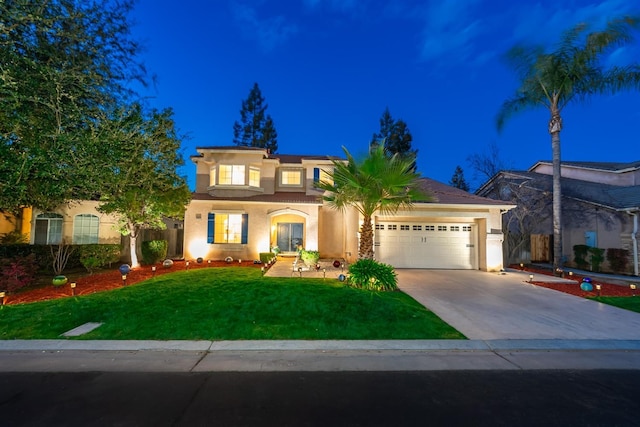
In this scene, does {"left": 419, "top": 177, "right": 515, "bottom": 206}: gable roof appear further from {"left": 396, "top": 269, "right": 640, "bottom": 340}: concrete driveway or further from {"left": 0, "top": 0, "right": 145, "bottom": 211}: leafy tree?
{"left": 0, "top": 0, "right": 145, "bottom": 211}: leafy tree

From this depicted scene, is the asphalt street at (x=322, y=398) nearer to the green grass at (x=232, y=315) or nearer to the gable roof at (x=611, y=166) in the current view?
Answer: the green grass at (x=232, y=315)

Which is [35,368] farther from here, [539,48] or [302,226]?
[539,48]

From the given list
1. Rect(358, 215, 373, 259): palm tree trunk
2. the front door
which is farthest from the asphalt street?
the front door

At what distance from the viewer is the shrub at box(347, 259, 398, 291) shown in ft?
29.7

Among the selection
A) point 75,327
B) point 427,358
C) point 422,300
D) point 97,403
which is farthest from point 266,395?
point 422,300

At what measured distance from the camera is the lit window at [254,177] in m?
16.8

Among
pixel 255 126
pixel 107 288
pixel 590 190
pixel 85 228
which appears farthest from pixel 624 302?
pixel 255 126

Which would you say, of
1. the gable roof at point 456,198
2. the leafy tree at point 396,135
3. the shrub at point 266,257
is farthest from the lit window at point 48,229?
the leafy tree at point 396,135

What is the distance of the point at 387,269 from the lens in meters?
9.41

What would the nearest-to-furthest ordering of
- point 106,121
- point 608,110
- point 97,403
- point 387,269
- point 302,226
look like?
point 97,403 → point 106,121 → point 387,269 → point 302,226 → point 608,110

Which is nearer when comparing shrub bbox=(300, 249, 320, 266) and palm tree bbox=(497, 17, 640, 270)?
palm tree bbox=(497, 17, 640, 270)

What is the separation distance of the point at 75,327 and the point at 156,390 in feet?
12.0

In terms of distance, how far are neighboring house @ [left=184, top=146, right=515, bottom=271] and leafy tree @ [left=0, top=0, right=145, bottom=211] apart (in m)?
8.08

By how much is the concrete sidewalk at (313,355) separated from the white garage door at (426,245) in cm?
851
